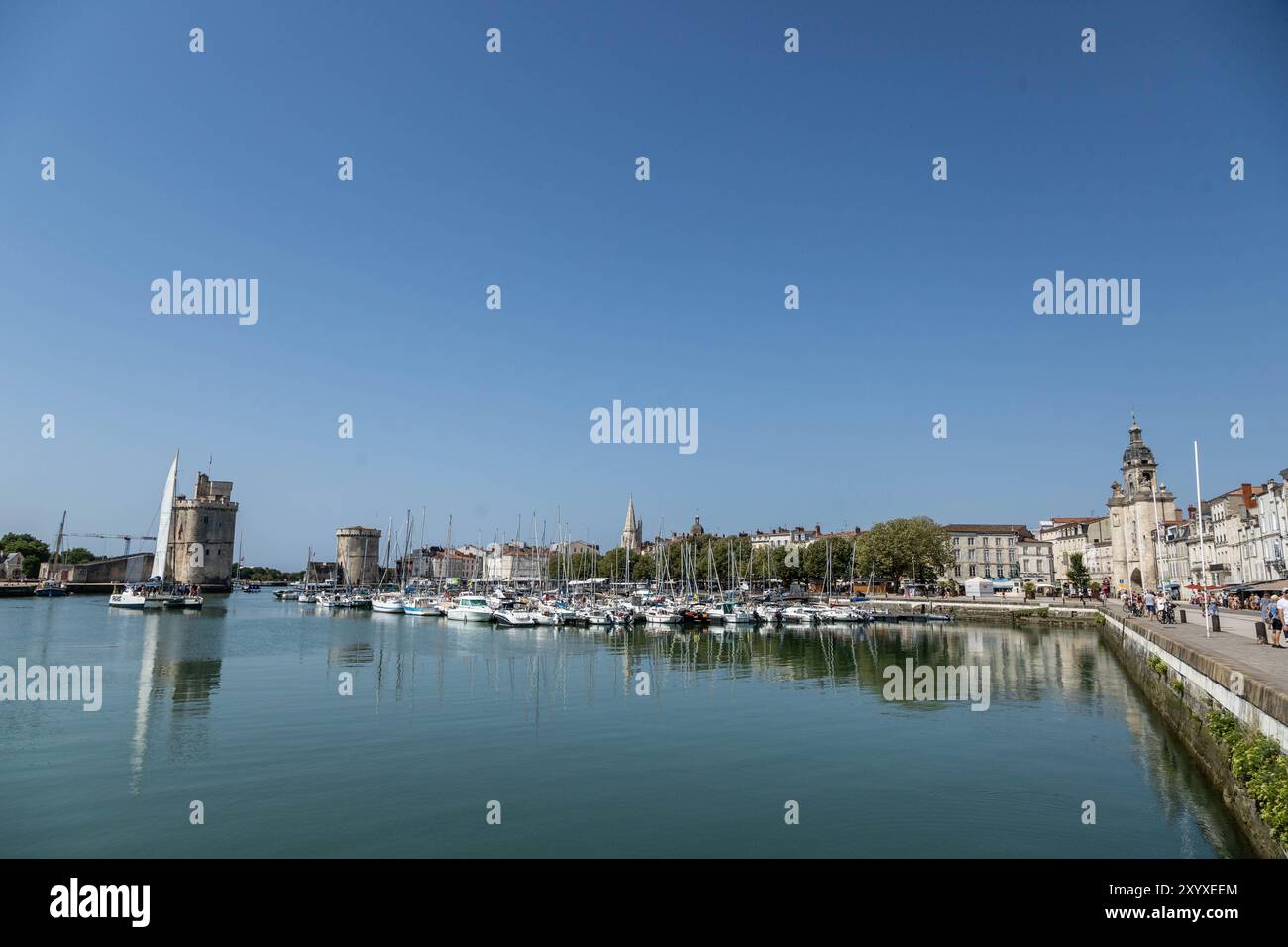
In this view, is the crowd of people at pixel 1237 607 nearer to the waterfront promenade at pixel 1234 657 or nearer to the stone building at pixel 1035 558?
the waterfront promenade at pixel 1234 657

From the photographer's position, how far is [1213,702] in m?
18.4

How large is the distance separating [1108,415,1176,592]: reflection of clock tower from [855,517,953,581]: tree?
2154 cm

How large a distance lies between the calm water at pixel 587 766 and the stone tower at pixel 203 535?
348ft

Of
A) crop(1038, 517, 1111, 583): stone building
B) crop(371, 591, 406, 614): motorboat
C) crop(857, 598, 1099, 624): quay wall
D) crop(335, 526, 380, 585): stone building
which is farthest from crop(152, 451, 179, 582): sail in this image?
crop(1038, 517, 1111, 583): stone building

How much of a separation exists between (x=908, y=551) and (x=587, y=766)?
9006cm

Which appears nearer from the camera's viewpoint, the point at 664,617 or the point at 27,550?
the point at 664,617

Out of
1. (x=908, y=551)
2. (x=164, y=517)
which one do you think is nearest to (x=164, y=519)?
(x=164, y=517)

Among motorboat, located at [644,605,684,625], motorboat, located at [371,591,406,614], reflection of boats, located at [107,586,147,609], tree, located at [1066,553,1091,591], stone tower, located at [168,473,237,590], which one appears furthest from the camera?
stone tower, located at [168,473,237,590]

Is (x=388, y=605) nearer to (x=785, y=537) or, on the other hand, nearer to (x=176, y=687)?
(x=176, y=687)

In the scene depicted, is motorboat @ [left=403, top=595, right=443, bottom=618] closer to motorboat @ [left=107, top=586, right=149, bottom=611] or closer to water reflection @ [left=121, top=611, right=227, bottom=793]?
water reflection @ [left=121, top=611, right=227, bottom=793]

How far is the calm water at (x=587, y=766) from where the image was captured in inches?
580

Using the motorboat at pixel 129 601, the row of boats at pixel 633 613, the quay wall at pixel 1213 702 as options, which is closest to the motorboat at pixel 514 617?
the row of boats at pixel 633 613

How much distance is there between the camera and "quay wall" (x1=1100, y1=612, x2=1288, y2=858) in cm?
1312
